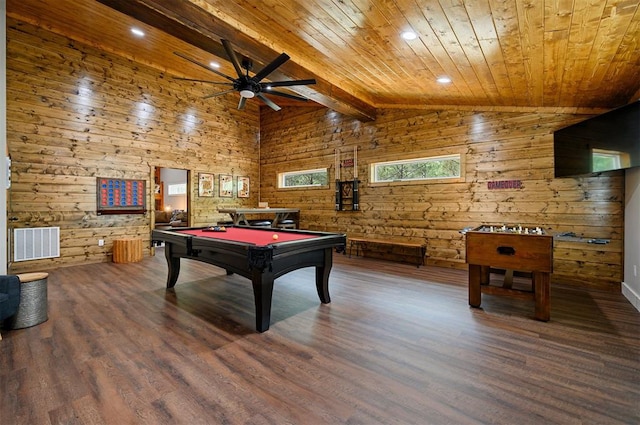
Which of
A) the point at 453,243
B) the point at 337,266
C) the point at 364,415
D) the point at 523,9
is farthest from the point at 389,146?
the point at 364,415

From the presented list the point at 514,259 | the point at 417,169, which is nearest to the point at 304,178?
the point at 417,169

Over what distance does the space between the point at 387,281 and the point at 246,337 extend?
251cm

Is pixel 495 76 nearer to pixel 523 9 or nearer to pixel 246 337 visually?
pixel 523 9

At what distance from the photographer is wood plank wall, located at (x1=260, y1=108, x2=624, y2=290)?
4145mm

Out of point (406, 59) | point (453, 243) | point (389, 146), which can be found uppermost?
point (406, 59)

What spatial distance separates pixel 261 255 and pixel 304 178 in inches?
217

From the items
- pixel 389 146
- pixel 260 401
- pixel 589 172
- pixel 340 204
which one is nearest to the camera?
pixel 260 401

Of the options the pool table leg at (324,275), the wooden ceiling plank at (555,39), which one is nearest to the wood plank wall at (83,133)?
the pool table leg at (324,275)

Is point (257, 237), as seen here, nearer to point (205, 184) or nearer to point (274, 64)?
point (274, 64)

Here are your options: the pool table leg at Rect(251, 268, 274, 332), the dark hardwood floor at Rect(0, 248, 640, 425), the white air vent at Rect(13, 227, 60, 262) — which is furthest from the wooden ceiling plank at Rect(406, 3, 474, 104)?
the white air vent at Rect(13, 227, 60, 262)

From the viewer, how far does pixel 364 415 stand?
63.5 inches

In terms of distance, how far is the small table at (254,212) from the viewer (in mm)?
6516

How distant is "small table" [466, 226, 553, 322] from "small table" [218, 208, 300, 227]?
184 inches

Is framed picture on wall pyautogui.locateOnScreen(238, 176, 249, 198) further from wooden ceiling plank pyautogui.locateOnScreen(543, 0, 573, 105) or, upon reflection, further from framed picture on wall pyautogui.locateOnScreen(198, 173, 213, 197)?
wooden ceiling plank pyautogui.locateOnScreen(543, 0, 573, 105)
